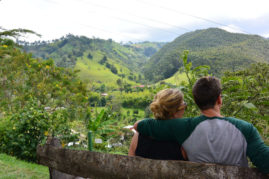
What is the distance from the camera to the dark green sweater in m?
1.13

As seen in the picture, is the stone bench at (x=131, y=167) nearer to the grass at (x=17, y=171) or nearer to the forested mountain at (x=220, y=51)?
the grass at (x=17, y=171)

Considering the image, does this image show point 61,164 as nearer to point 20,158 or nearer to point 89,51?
point 20,158

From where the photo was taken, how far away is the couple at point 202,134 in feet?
3.94

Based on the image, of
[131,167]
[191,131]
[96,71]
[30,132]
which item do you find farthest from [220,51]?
[131,167]

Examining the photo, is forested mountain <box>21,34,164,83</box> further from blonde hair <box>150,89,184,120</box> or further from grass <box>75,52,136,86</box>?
blonde hair <box>150,89,184,120</box>

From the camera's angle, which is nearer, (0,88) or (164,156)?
(164,156)

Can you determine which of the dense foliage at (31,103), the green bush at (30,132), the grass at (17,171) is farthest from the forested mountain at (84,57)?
the grass at (17,171)

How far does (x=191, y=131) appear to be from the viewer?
131cm

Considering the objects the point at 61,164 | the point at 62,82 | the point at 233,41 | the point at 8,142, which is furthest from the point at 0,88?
the point at 233,41

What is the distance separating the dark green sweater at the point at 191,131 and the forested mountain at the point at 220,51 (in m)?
67.0

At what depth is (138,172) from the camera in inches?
42.2

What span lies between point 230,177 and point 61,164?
3.03 feet

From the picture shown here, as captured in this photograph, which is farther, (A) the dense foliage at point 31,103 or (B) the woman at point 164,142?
(A) the dense foliage at point 31,103

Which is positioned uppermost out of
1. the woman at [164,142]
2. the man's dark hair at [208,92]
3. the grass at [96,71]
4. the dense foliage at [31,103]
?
the man's dark hair at [208,92]
